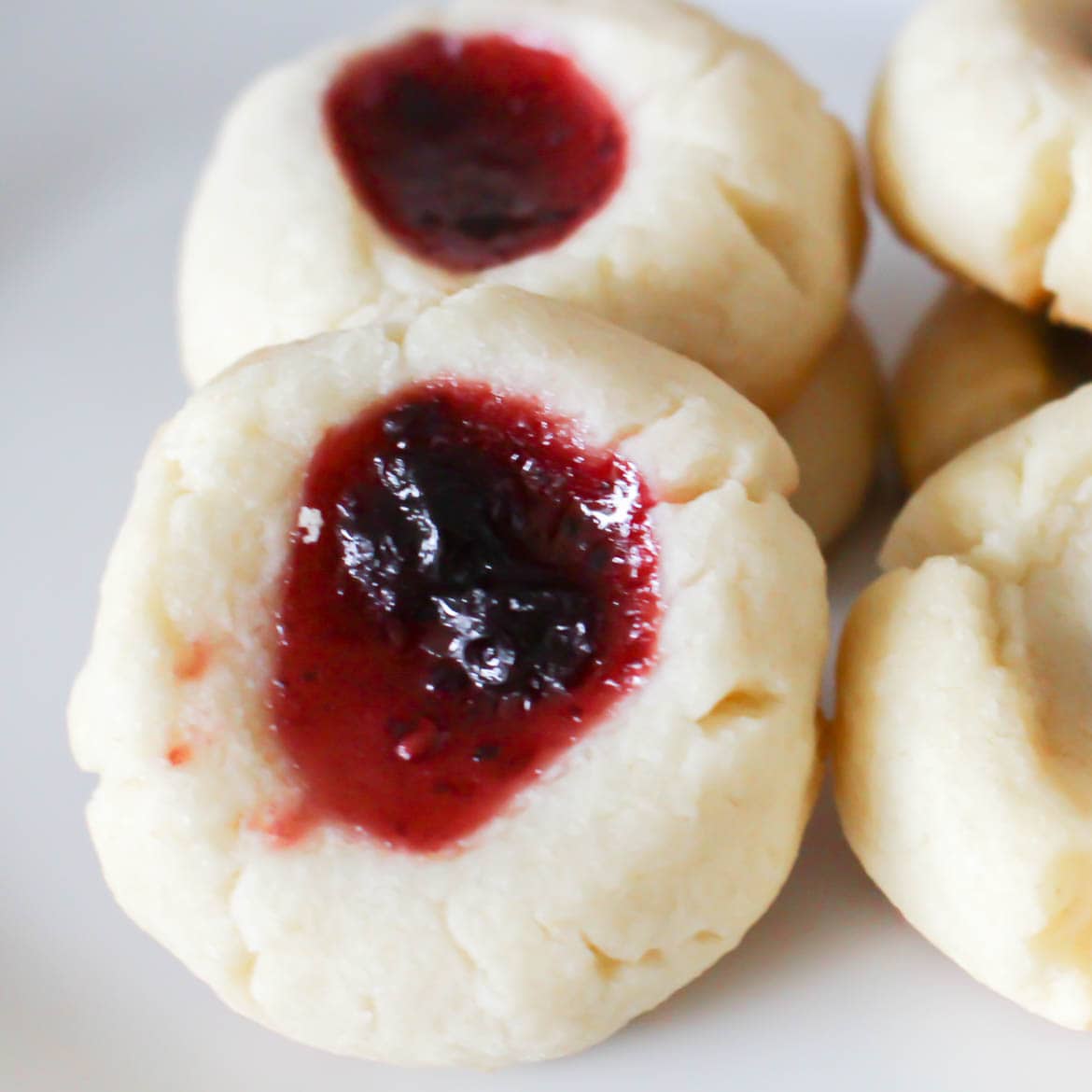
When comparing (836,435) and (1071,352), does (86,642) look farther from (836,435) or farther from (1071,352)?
(1071,352)

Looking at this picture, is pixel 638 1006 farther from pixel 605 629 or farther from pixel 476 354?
pixel 476 354

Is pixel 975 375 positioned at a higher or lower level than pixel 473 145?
lower

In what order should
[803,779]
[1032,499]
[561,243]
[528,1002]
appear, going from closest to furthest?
[528,1002] → [803,779] → [1032,499] → [561,243]

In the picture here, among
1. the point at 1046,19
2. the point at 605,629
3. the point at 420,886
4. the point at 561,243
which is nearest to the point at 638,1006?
the point at 420,886

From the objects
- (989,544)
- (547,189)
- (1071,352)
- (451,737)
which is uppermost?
(547,189)

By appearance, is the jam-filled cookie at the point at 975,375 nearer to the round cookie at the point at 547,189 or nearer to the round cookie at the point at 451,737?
the round cookie at the point at 547,189

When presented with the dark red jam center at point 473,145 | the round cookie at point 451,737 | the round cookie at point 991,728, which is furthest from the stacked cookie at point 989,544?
the dark red jam center at point 473,145

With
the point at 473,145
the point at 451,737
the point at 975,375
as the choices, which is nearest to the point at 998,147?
the point at 975,375
